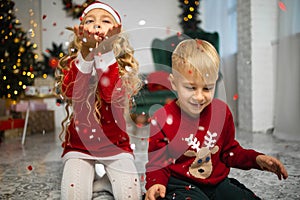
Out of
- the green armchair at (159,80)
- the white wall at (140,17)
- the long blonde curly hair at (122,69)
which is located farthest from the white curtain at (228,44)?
the long blonde curly hair at (122,69)

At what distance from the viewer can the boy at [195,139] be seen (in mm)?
716

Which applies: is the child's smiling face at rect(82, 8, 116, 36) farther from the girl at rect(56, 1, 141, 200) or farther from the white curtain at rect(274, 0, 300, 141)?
the white curtain at rect(274, 0, 300, 141)

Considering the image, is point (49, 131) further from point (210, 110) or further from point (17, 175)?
point (210, 110)

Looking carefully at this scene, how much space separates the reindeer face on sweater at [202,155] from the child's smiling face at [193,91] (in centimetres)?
7

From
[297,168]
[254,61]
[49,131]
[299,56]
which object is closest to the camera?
[297,168]

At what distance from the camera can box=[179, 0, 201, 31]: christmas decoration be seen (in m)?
3.46

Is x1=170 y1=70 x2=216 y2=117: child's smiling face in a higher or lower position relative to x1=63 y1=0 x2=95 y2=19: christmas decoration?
lower

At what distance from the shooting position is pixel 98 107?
99 centimetres

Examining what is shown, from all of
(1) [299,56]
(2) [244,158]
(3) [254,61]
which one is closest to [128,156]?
(2) [244,158]

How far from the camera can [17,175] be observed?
1327 millimetres

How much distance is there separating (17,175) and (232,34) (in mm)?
2179

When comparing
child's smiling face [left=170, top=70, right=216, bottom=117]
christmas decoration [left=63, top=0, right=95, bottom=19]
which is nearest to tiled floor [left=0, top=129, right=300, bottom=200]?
child's smiling face [left=170, top=70, right=216, bottom=117]

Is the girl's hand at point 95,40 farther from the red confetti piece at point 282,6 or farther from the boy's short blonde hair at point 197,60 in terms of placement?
the red confetti piece at point 282,6

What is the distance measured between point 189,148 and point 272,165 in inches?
7.4
